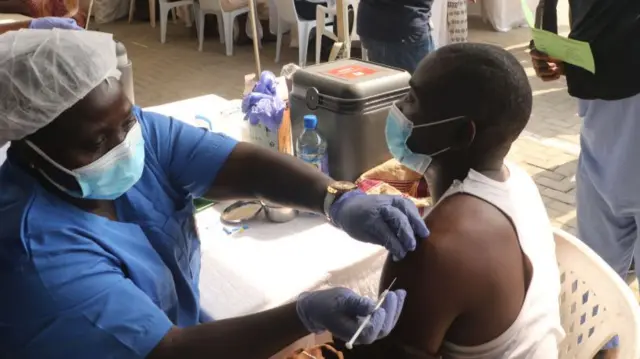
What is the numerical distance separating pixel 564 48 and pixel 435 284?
1021 mm

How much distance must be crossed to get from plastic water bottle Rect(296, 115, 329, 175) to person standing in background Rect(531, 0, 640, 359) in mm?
751

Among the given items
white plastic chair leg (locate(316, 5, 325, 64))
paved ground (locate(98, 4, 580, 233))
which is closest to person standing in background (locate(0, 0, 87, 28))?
paved ground (locate(98, 4, 580, 233))

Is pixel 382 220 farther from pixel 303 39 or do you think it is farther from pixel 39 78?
pixel 303 39

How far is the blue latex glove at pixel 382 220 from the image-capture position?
3.61ft

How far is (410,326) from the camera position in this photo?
1107 mm

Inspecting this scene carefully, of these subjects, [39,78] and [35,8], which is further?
[35,8]

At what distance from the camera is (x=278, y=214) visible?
165 centimetres

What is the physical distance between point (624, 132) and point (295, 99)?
0.96 m

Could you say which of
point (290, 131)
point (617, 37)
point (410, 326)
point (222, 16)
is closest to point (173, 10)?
point (222, 16)

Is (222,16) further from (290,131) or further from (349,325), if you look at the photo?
(349,325)

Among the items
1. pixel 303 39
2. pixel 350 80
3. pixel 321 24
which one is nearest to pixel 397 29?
pixel 350 80

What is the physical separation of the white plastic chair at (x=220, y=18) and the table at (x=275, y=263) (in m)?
4.45

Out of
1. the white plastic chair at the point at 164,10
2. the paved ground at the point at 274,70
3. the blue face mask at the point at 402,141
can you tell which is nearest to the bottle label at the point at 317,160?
the blue face mask at the point at 402,141

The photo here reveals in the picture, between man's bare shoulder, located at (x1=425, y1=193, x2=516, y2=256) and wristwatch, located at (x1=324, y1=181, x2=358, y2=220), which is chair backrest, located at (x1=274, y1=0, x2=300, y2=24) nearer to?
wristwatch, located at (x1=324, y1=181, x2=358, y2=220)
